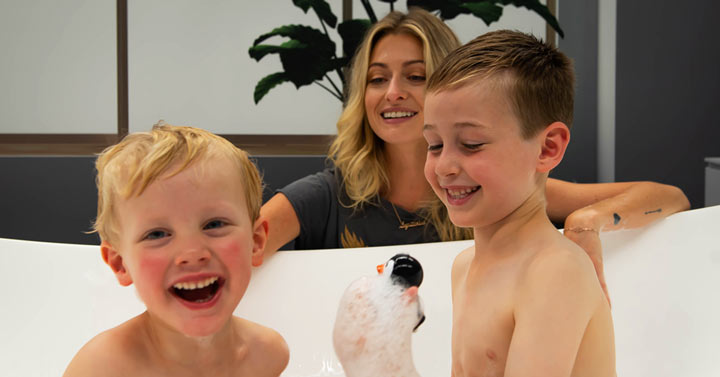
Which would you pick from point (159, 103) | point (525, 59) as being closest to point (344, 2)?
point (159, 103)

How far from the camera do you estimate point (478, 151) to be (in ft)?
2.32

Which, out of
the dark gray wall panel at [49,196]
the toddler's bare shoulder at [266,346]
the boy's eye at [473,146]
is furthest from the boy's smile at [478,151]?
the dark gray wall panel at [49,196]

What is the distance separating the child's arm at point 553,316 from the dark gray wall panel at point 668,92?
198 centimetres

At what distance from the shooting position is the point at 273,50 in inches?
91.1

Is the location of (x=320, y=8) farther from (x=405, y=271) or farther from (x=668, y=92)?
(x=405, y=271)

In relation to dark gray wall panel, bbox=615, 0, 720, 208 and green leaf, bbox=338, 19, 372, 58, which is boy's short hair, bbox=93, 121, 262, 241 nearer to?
green leaf, bbox=338, 19, 372, 58

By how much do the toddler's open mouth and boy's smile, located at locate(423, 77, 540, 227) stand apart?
0.28 m

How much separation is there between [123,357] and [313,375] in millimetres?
790

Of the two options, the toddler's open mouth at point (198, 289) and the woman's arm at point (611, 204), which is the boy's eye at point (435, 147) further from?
the woman's arm at point (611, 204)

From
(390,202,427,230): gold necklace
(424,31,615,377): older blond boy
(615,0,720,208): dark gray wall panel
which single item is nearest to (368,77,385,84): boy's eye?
(390,202,427,230): gold necklace

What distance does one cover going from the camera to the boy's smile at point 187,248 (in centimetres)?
70

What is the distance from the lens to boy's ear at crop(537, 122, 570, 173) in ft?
2.39

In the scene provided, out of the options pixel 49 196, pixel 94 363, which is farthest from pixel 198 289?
pixel 49 196

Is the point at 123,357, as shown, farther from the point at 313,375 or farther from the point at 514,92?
the point at 313,375
